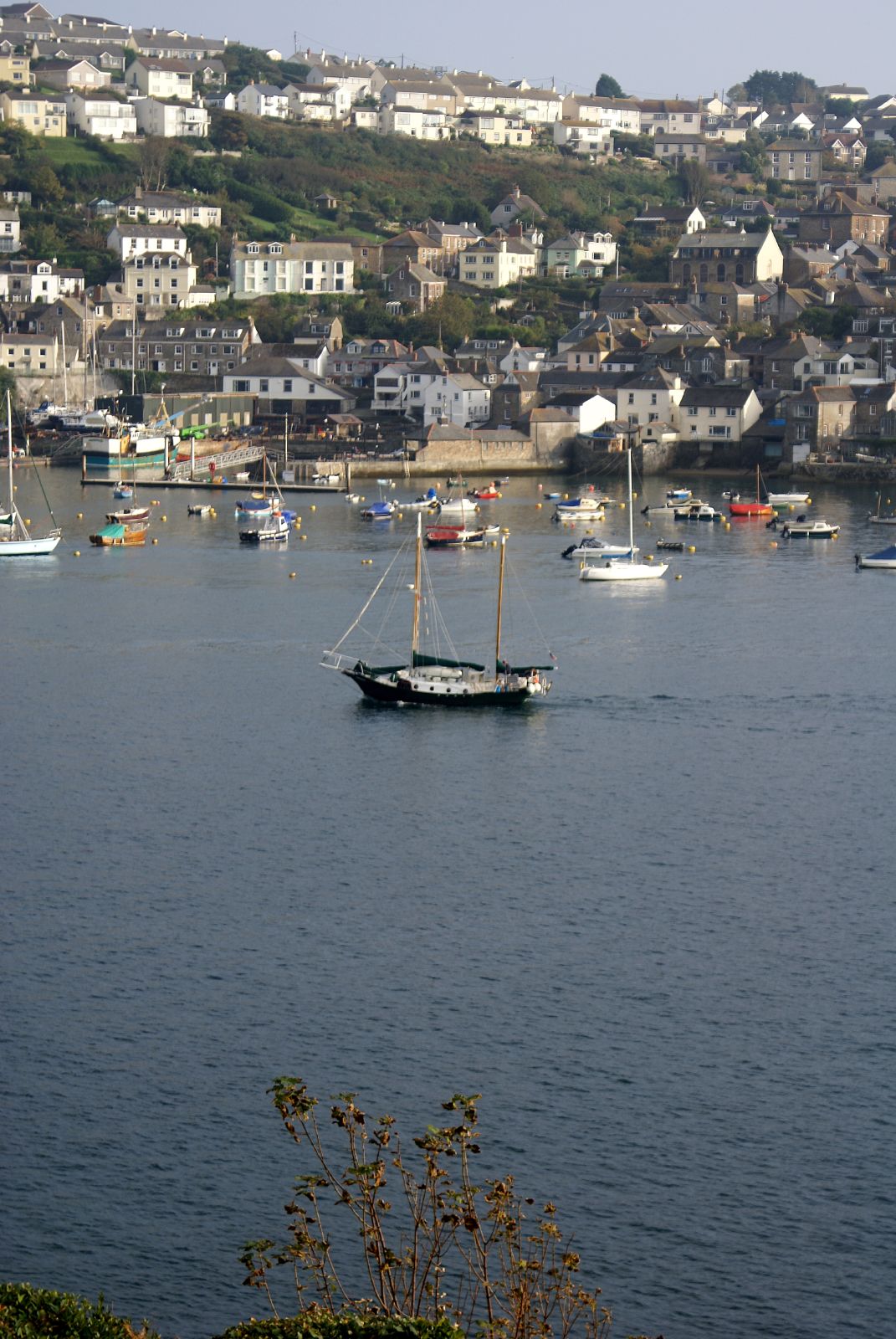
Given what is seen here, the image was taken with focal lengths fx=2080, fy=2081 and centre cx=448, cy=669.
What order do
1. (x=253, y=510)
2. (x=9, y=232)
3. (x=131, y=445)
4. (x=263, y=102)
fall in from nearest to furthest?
(x=253, y=510), (x=131, y=445), (x=9, y=232), (x=263, y=102)

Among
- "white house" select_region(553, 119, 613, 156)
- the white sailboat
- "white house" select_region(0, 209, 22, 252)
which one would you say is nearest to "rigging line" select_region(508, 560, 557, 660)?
the white sailboat

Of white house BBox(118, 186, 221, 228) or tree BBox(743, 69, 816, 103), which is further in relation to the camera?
tree BBox(743, 69, 816, 103)

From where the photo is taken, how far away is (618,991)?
2064 centimetres

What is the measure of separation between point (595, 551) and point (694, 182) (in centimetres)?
6283

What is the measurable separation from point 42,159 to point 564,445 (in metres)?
34.3

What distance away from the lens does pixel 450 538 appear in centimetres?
5172

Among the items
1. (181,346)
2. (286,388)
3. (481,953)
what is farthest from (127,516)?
(481,953)

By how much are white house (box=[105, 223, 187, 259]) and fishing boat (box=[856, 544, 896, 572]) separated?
42.3 metres

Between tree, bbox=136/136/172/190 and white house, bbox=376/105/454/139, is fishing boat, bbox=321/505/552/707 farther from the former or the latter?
white house, bbox=376/105/454/139

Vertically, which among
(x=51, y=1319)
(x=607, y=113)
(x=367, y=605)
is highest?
(x=607, y=113)

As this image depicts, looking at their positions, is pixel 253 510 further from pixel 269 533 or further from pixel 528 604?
pixel 528 604

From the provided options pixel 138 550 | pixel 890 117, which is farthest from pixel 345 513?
pixel 890 117

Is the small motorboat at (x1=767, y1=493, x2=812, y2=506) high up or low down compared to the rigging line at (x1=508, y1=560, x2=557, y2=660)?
up

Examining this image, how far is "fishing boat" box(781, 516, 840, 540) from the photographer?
2131 inches
